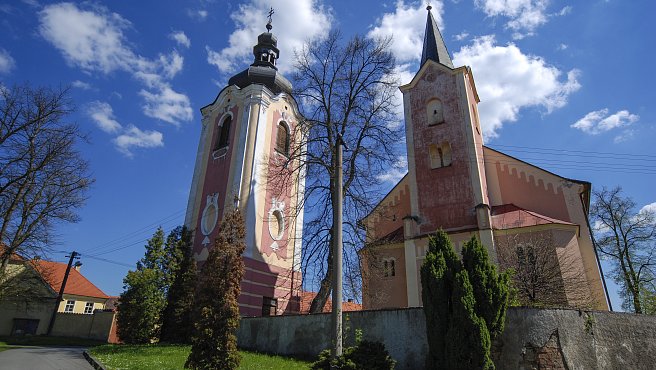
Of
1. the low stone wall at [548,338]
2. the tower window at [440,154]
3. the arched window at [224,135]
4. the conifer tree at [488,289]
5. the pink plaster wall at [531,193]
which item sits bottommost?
the low stone wall at [548,338]

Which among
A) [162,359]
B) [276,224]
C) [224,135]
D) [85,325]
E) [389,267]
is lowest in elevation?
[162,359]

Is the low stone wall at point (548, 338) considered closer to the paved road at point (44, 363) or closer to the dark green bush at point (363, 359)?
the dark green bush at point (363, 359)

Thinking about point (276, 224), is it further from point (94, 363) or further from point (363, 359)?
point (363, 359)

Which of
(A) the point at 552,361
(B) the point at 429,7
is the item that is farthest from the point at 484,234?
(B) the point at 429,7

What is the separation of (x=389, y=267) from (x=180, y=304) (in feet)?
33.3

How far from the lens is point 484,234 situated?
1777 cm

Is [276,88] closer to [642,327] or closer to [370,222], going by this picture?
[370,222]

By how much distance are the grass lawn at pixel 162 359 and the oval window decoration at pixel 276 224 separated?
8289 millimetres

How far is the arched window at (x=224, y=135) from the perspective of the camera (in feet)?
78.7

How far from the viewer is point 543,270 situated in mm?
14719

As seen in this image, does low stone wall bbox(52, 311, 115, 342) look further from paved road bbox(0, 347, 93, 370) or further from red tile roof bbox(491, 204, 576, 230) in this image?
red tile roof bbox(491, 204, 576, 230)

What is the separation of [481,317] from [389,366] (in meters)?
2.30

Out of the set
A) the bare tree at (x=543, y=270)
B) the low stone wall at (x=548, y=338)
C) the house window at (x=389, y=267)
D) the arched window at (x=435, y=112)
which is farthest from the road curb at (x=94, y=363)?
the arched window at (x=435, y=112)

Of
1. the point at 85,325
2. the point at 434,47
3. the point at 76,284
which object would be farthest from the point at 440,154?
the point at 76,284
